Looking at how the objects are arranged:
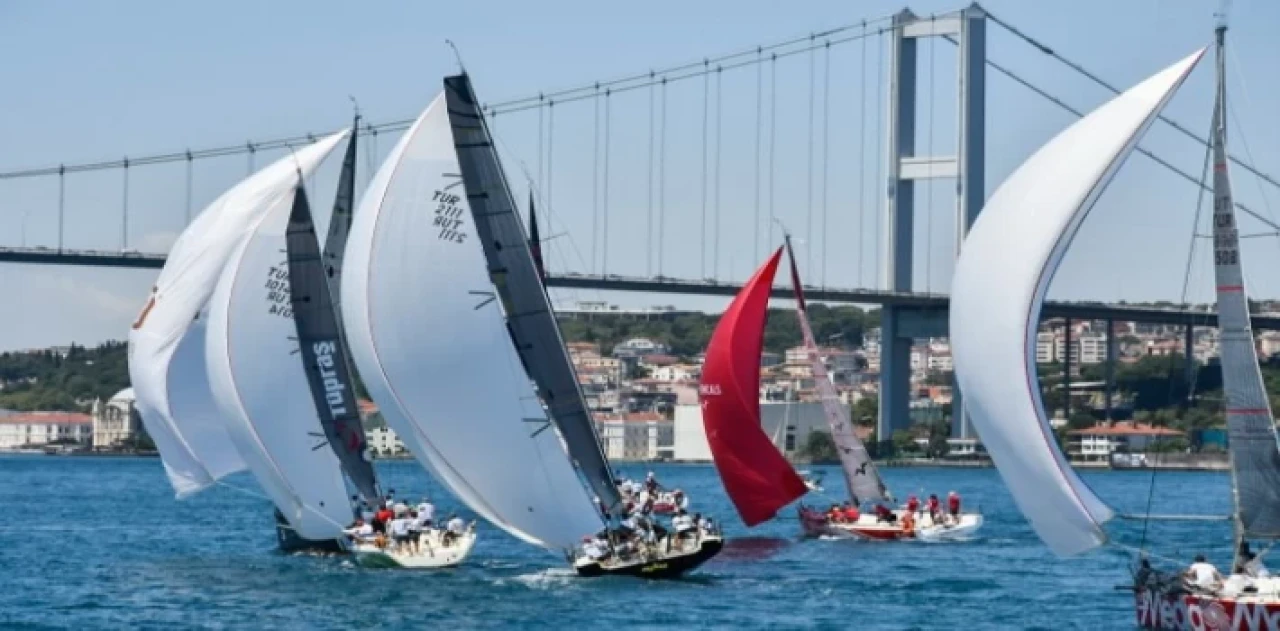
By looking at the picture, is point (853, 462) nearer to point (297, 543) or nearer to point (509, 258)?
point (297, 543)

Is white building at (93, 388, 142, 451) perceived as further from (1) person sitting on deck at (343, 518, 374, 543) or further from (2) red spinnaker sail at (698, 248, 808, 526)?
(1) person sitting on deck at (343, 518, 374, 543)

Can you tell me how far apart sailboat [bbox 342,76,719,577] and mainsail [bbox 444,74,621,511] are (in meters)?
0.02

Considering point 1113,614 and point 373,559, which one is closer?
point 1113,614

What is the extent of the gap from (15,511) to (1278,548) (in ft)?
54.9

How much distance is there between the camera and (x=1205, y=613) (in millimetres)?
15141

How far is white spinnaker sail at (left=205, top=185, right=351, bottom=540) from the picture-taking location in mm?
22297

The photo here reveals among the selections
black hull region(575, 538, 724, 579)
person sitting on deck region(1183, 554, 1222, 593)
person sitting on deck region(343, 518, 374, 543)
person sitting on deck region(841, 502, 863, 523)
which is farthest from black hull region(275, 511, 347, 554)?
person sitting on deck region(1183, 554, 1222, 593)

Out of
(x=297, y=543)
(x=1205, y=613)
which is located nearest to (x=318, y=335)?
(x=297, y=543)

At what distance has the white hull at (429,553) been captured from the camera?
21188mm

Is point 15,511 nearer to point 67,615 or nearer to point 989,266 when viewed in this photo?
point 67,615

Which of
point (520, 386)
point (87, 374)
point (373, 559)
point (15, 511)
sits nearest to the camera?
point (520, 386)

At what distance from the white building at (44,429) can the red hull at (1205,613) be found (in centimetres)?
8075

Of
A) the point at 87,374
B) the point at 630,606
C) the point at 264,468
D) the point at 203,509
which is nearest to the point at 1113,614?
the point at 630,606

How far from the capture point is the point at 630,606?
60.3 ft
